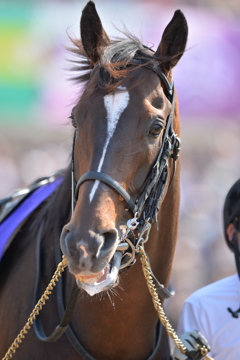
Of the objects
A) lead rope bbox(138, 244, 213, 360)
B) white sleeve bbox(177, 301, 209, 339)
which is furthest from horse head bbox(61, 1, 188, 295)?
white sleeve bbox(177, 301, 209, 339)

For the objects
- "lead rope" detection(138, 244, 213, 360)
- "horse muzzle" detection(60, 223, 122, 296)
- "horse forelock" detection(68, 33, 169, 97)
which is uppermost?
"horse forelock" detection(68, 33, 169, 97)

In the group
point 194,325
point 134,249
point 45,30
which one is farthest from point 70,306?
point 45,30

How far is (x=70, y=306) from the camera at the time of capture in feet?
7.91

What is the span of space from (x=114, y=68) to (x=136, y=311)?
1.30 metres

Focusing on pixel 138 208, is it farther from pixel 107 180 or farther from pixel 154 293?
pixel 154 293

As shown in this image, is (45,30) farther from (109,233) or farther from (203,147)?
(109,233)

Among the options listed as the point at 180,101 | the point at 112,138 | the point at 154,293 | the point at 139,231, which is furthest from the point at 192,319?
→ the point at 180,101

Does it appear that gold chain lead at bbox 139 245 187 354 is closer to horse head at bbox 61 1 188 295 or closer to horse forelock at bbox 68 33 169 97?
horse head at bbox 61 1 188 295

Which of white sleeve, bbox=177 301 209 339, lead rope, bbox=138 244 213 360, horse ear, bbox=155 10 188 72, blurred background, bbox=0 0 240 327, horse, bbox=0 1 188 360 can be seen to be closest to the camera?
horse, bbox=0 1 188 360

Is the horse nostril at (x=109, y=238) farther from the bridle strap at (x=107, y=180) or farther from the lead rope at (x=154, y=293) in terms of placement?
the lead rope at (x=154, y=293)

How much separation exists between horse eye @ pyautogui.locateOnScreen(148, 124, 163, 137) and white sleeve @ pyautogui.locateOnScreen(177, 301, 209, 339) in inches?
58.3

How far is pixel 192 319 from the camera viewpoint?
3.16 meters

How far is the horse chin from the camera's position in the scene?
1.96m

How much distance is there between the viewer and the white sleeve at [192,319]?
3.09m
